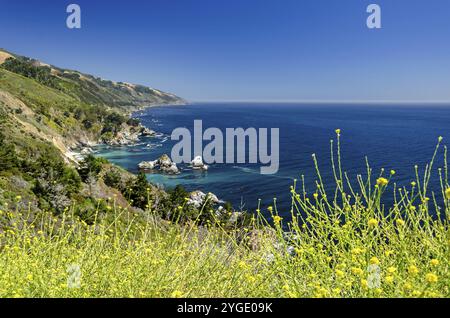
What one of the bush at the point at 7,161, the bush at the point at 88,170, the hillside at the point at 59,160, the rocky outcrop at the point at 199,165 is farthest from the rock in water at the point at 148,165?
the bush at the point at 7,161

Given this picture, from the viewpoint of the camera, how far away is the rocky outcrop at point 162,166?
180ft

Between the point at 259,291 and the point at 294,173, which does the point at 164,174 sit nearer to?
the point at 294,173

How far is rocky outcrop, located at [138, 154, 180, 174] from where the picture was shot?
54.9 m

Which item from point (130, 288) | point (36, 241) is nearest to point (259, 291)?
point (130, 288)

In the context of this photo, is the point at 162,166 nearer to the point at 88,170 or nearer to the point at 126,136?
the point at 88,170

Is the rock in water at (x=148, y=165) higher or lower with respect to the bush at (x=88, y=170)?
lower

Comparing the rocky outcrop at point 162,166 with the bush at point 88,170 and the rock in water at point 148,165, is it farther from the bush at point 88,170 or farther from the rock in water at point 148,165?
the bush at point 88,170

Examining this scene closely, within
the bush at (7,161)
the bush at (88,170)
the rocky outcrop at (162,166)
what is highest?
the bush at (7,161)

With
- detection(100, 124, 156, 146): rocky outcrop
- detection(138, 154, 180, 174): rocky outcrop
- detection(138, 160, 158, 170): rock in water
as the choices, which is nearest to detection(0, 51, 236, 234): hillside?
detection(100, 124, 156, 146): rocky outcrop

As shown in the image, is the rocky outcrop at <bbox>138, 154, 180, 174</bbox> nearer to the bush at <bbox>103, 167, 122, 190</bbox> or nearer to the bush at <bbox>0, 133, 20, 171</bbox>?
the bush at <bbox>103, 167, 122, 190</bbox>

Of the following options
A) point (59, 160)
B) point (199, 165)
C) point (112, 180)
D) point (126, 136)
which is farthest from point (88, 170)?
point (126, 136)

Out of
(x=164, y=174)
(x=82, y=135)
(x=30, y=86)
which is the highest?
(x=30, y=86)
